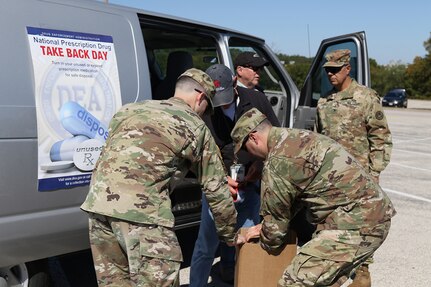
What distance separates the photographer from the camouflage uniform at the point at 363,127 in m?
4.06

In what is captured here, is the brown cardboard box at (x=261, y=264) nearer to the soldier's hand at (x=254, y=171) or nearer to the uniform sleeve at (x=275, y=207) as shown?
the uniform sleeve at (x=275, y=207)

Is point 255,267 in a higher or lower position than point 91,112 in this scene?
lower

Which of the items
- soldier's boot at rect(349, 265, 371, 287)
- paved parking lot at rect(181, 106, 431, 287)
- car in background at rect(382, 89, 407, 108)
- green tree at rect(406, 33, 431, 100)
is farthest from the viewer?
green tree at rect(406, 33, 431, 100)

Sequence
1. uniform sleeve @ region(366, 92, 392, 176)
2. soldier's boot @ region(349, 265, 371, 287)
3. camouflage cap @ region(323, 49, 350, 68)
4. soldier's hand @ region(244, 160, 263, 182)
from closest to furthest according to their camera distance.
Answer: soldier's hand @ region(244, 160, 263, 182) < soldier's boot @ region(349, 265, 371, 287) < uniform sleeve @ region(366, 92, 392, 176) < camouflage cap @ region(323, 49, 350, 68)

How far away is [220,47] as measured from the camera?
4.36m

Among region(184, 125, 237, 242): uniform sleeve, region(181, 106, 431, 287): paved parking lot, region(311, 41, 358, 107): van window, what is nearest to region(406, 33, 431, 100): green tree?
region(181, 106, 431, 287): paved parking lot

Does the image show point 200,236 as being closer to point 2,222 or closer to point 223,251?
point 223,251

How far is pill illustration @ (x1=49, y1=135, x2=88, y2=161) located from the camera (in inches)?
112

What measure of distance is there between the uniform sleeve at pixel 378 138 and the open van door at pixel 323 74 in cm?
47

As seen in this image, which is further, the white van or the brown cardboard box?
the brown cardboard box

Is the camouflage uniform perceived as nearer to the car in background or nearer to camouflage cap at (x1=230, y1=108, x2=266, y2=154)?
camouflage cap at (x1=230, y1=108, x2=266, y2=154)

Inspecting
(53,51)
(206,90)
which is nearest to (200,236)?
(206,90)

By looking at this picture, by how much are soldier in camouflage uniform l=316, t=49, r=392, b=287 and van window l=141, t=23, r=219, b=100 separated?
1.14 m

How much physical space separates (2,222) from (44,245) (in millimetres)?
301
